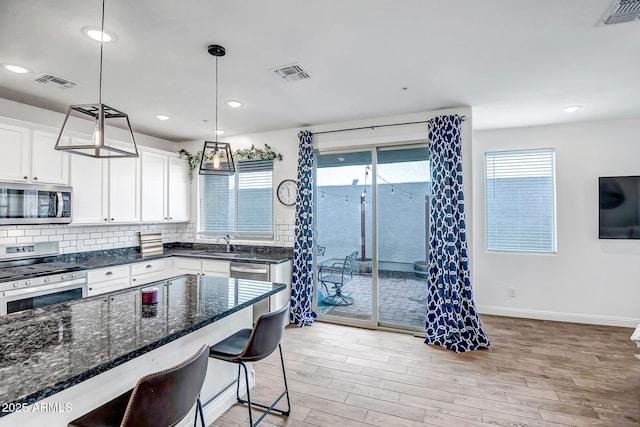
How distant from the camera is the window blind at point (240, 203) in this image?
4750mm

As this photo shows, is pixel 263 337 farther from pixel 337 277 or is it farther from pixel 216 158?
pixel 337 277

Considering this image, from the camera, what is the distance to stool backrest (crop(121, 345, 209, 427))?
1.16 meters

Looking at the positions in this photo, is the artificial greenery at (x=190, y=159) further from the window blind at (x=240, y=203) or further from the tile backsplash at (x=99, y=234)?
the tile backsplash at (x=99, y=234)

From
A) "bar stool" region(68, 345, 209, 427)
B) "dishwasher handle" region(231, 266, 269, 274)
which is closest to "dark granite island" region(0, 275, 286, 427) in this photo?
"bar stool" region(68, 345, 209, 427)

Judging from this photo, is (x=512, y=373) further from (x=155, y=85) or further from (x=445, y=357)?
(x=155, y=85)

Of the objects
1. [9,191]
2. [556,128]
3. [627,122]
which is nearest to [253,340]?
[9,191]

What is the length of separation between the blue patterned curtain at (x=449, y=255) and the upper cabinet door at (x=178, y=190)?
3.73 m

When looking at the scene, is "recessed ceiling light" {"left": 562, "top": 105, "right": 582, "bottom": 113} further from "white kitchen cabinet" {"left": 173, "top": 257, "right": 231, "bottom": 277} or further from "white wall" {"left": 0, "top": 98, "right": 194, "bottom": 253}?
"white wall" {"left": 0, "top": 98, "right": 194, "bottom": 253}

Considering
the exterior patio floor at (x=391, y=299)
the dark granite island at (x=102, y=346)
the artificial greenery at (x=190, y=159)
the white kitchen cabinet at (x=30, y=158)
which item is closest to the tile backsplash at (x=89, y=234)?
the white kitchen cabinet at (x=30, y=158)

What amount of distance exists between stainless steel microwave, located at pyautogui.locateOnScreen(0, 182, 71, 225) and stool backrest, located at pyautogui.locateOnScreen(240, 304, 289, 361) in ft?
9.46

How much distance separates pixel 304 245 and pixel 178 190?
7.46ft

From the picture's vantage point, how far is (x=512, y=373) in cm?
295

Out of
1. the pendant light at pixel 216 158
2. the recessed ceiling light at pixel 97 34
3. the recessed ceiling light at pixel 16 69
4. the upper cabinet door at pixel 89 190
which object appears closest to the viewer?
the recessed ceiling light at pixel 97 34

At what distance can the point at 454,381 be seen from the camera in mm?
2828
